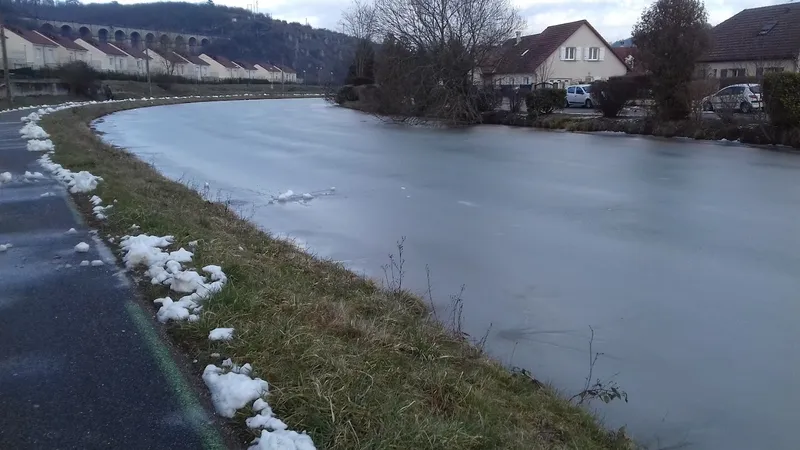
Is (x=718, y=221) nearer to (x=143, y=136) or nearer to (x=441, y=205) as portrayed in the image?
(x=441, y=205)

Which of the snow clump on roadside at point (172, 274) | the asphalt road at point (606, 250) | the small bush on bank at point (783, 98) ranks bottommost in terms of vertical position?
the asphalt road at point (606, 250)

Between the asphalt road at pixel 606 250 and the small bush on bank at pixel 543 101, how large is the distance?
39.6ft

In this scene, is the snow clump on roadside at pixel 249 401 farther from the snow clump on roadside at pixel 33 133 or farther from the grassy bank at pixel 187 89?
the grassy bank at pixel 187 89

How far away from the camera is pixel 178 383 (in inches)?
169

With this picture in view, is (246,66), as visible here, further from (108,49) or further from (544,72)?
(544,72)

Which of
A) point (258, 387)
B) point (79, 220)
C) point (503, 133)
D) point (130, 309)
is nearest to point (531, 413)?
point (258, 387)

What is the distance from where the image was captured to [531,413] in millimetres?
4723

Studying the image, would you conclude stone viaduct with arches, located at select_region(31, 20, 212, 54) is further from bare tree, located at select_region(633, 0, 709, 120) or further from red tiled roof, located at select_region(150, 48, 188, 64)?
bare tree, located at select_region(633, 0, 709, 120)

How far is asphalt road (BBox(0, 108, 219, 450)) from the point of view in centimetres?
375

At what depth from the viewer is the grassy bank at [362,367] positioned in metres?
3.83

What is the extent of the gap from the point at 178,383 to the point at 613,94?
1137 inches

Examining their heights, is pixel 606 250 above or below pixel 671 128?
below

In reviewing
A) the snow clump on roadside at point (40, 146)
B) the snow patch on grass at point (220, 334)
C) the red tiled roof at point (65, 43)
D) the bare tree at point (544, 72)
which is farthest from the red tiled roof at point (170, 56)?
the snow patch on grass at point (220, 334)

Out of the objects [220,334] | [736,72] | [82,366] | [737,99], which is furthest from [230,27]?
[82,366]
